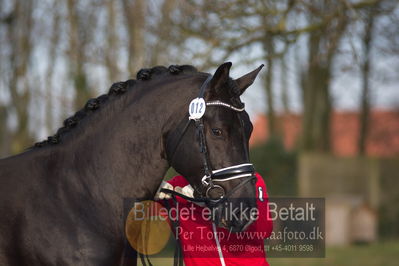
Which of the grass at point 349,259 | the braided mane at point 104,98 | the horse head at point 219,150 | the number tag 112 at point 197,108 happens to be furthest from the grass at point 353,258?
the number tag 112 at point 197,108

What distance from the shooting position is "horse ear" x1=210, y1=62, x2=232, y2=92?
11.8ft

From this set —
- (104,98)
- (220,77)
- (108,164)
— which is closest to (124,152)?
(108,164)

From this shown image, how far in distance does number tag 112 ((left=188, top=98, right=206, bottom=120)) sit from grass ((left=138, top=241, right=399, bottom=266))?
22.6ft

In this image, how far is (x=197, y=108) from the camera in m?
3.61

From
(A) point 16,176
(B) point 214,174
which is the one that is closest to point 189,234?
(B) point 214,174

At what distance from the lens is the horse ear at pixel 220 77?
11.8 feet

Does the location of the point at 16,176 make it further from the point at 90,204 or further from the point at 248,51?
the point at 248,51

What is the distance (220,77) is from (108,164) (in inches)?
33.9

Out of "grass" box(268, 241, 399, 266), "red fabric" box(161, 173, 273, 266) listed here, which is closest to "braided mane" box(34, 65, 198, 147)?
"red fabric" box(161, 173, 273, 266)

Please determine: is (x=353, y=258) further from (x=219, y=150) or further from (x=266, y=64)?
(x=219, y=150)

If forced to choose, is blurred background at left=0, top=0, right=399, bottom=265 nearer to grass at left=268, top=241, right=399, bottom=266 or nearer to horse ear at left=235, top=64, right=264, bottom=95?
grass at left=268, top=241, right=399, bottom=266

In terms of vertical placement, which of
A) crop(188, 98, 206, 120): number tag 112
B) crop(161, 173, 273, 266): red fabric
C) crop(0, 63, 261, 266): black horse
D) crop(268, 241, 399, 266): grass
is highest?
crop(188, 98, 206, 120): number tag 112

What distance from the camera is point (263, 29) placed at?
8.73m

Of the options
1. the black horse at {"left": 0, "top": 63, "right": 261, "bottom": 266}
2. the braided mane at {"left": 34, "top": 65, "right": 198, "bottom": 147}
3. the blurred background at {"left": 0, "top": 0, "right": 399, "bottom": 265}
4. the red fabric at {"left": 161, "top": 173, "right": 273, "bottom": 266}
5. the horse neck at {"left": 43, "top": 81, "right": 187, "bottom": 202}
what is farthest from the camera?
the blurred background at {"left": 0, "top": 0, "right": 399, "bottom": 265}
